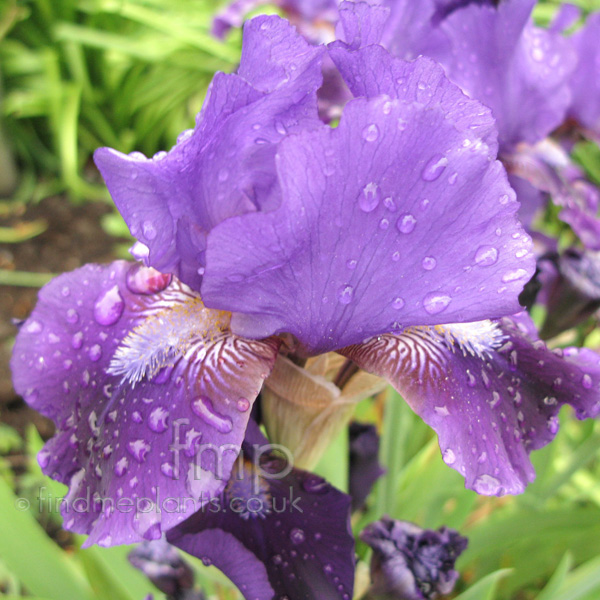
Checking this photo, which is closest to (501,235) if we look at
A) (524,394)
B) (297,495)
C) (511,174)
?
(524,394)

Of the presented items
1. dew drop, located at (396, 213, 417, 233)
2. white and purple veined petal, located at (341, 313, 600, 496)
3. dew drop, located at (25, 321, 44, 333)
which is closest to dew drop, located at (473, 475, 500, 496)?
white and purple veined petal, located at (341, 313, 600, 496)

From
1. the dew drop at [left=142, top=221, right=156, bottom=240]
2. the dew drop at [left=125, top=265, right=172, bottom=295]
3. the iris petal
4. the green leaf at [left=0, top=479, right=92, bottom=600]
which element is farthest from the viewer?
the green leaf at [left=0, top=479, right=92, bottom=600]

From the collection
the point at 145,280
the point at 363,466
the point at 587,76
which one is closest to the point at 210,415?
the point at 145,280

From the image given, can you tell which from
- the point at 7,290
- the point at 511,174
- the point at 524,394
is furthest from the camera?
the point at 7,290

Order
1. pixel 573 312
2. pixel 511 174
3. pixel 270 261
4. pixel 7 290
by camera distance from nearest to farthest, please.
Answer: pixel 270 261 < pixel 573 312 < pixel 511 174 < pixel 7 290

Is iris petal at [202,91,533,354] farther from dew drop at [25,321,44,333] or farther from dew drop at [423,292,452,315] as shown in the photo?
dew drop at [25,321,44,333]

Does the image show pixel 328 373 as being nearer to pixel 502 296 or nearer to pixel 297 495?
pixel 297 495
